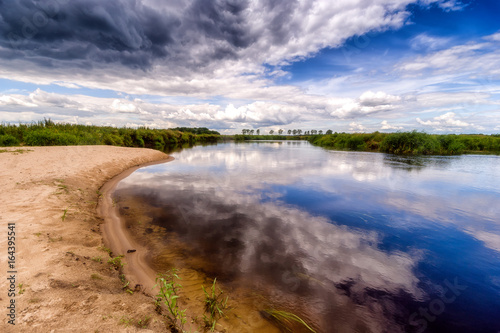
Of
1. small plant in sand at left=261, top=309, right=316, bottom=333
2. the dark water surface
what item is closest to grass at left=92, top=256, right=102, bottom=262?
the dark water surface

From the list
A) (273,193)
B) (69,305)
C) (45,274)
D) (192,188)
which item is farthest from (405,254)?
(192,188)

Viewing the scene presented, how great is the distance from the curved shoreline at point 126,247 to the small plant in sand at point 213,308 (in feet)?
4.49

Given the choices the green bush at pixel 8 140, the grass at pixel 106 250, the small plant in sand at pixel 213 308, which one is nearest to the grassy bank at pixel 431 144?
the small plant in sand at pixel 213 308

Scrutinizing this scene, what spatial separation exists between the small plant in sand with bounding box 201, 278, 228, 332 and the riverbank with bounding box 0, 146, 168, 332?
0.87 m

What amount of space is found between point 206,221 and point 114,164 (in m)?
13.1

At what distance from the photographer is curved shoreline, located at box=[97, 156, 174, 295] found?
4.46 metres

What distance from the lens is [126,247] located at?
576cm

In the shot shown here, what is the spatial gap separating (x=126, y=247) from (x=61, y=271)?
204cm

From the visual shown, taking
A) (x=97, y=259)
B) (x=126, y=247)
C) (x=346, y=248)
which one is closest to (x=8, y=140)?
(x=126, y=247)

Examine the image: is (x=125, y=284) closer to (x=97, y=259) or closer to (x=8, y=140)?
(x=97, y=259)

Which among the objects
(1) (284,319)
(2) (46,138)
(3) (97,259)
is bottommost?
(1) (284,319)

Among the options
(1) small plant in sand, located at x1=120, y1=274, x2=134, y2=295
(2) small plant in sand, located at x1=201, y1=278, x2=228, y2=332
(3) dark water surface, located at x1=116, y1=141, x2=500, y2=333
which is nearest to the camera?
(2) small plant in sand, located at x1=201, y1=278, x2=228, y2=332

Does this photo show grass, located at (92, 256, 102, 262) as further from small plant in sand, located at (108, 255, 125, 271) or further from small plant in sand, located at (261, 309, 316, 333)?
small plant in sand, located at (261, 309, 316, 333)

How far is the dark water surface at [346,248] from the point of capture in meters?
4.11
